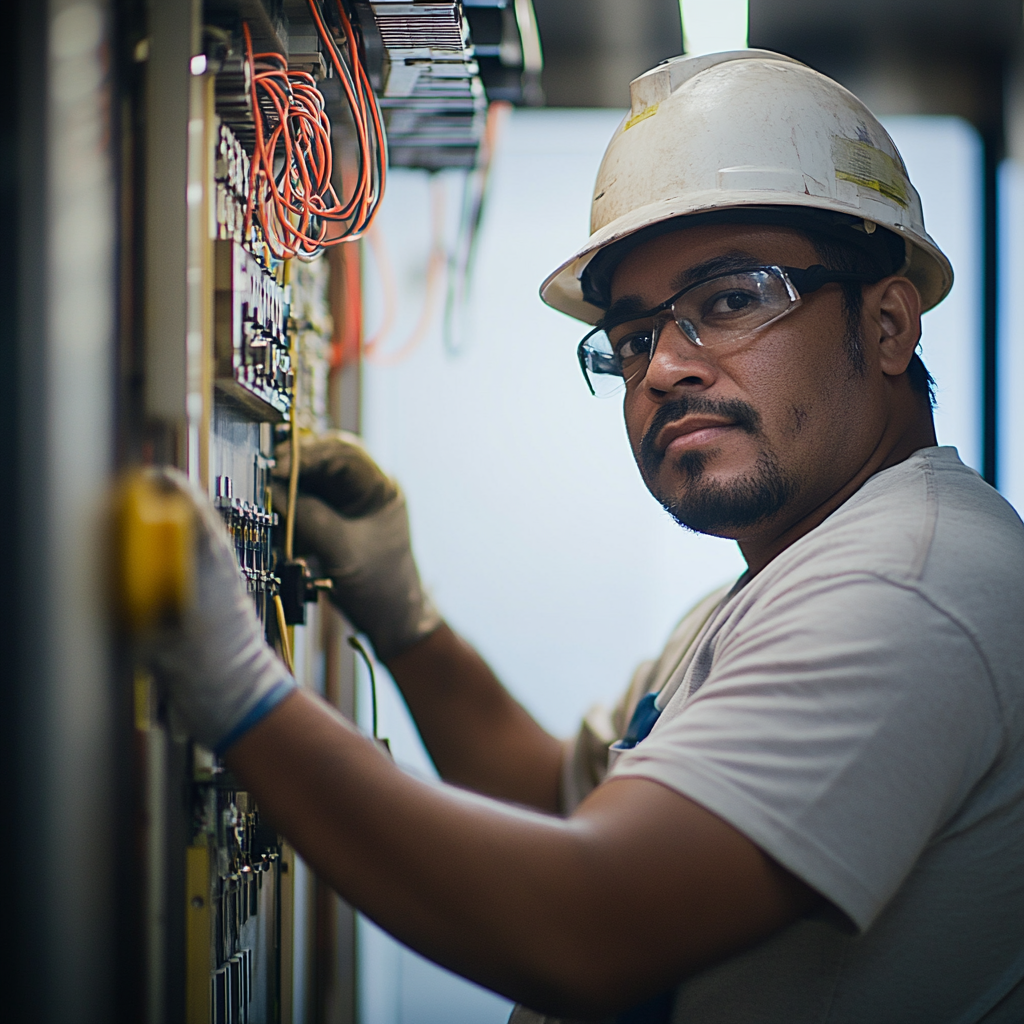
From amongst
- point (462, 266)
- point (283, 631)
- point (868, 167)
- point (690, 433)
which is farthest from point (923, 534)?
point (462, 266)

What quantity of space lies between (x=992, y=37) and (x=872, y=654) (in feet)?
6.87

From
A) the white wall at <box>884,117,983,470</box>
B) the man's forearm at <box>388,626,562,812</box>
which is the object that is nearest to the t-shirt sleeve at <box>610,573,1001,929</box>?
the man's forearm at <box>388,626,562,812</box>

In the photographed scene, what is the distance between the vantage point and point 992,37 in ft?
6.95

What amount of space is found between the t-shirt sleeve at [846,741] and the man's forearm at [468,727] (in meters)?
0.84

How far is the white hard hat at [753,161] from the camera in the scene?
1.06 m

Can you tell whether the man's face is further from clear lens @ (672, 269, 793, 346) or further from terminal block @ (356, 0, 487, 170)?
terminal block @ (356, 0, 487, 170)

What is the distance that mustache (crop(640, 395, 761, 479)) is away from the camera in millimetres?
1046

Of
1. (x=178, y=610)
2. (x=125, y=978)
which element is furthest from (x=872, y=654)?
(x=125, y=978)

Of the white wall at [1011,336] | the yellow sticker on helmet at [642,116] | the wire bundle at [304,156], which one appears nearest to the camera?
the wire bundle at [304,156]

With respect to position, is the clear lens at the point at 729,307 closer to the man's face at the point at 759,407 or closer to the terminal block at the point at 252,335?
the man's face at the point at 759,407

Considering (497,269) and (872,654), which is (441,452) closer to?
(497,269)

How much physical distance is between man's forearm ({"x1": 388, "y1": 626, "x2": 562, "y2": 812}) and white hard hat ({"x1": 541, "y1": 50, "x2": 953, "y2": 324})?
74 centimetres

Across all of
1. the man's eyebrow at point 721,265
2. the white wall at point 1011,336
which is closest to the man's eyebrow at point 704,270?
the man's eyebrow at point 721,265

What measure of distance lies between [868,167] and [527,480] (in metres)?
1.08
